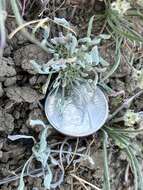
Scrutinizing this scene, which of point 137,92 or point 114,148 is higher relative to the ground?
point 137,92

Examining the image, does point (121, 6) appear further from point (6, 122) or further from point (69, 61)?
point (6, 122)

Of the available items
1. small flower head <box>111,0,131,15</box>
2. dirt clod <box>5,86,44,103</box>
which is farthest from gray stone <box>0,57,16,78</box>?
small flower head <box>111,0,131,15</box>

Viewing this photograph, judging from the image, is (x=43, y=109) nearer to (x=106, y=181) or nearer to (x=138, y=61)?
(x=106, y=181)

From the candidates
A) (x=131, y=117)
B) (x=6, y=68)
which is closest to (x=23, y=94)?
(x=6, y=68)

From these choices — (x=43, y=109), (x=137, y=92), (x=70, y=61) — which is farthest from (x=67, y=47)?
(x=137, y=92)

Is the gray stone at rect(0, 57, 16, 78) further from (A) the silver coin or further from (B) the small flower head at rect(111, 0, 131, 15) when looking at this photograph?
(B) the small flower head at rect(111, 0, 131, 15)

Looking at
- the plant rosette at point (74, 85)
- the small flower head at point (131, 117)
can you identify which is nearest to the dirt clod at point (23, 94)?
the plant rosette at point (74, 85)

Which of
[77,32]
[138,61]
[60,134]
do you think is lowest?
[60,134]
